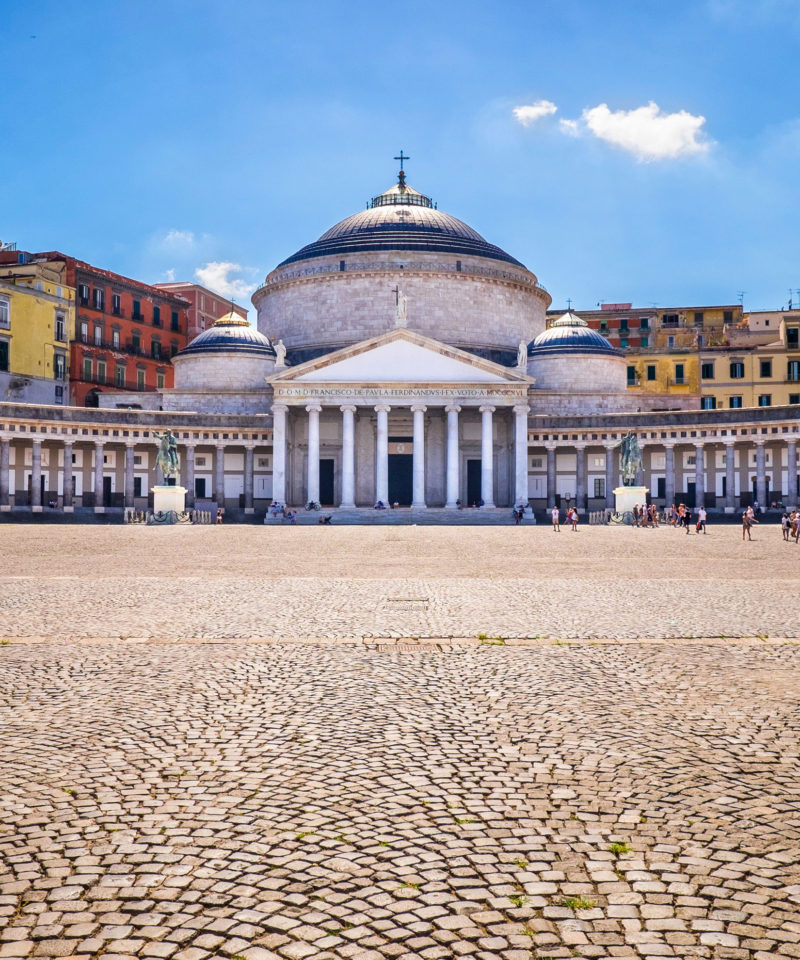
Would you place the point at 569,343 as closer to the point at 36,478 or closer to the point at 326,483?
the point at 326,483

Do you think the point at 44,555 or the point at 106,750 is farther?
the point at 44,555

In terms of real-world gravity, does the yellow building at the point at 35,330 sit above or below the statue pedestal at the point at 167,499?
above

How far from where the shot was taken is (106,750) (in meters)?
6.77

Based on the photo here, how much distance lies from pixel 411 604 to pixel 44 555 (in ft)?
48.2

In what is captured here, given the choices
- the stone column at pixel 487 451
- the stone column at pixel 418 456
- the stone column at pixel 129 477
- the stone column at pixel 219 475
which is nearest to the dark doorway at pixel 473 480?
the stone column at pixel 487 451

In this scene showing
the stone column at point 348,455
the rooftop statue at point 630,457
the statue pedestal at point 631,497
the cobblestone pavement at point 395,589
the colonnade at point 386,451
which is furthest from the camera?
the colonnade at point 386,451

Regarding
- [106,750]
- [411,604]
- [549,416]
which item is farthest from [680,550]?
[549,416]

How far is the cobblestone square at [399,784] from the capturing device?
4219mm

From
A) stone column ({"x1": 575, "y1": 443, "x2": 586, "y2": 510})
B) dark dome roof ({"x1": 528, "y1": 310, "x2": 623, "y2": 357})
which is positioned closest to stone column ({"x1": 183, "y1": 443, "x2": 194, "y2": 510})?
stone column ({"x1": 575, "y1": 443, "x2": 586, "y2": 510})

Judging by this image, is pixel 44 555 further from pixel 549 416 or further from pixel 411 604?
pixel 549 416

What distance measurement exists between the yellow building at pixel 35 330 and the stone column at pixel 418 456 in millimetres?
26195

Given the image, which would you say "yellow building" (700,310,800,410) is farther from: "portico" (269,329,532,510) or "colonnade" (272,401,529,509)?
"portico" (269,329,532,510)

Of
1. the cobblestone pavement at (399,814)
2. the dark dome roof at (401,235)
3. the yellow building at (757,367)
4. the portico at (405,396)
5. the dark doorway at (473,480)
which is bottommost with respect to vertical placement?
the cobblestone pavement at (399,814)

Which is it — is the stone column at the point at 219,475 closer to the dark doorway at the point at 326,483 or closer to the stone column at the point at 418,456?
the dark doorway at the point at 326,483
